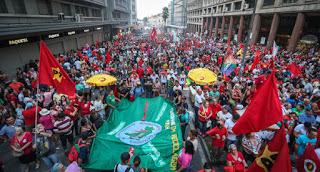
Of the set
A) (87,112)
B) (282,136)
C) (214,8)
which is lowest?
(87,112)

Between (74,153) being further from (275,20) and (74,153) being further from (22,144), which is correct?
(275,20)

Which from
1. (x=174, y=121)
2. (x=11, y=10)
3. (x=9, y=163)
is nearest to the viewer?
(x=9, y=163)

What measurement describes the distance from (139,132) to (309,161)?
480cm

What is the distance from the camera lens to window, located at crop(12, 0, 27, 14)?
14514mm

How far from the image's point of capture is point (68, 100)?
7.95 m

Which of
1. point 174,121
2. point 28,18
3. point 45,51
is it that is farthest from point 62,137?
point 28,18

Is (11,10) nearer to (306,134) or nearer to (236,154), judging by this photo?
(236,154)

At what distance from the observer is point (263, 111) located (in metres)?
4.89

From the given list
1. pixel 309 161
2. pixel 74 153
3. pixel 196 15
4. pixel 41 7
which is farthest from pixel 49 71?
pixel 196 15

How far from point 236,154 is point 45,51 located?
6.41 m

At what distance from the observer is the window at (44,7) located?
18266 millimetres

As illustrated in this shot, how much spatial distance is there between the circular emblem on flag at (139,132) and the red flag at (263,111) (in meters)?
2.90

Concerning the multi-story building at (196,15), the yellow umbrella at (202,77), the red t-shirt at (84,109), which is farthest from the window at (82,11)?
the multi-story building at (196,15)

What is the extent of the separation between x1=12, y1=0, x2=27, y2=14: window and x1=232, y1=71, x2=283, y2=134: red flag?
18316 mm
